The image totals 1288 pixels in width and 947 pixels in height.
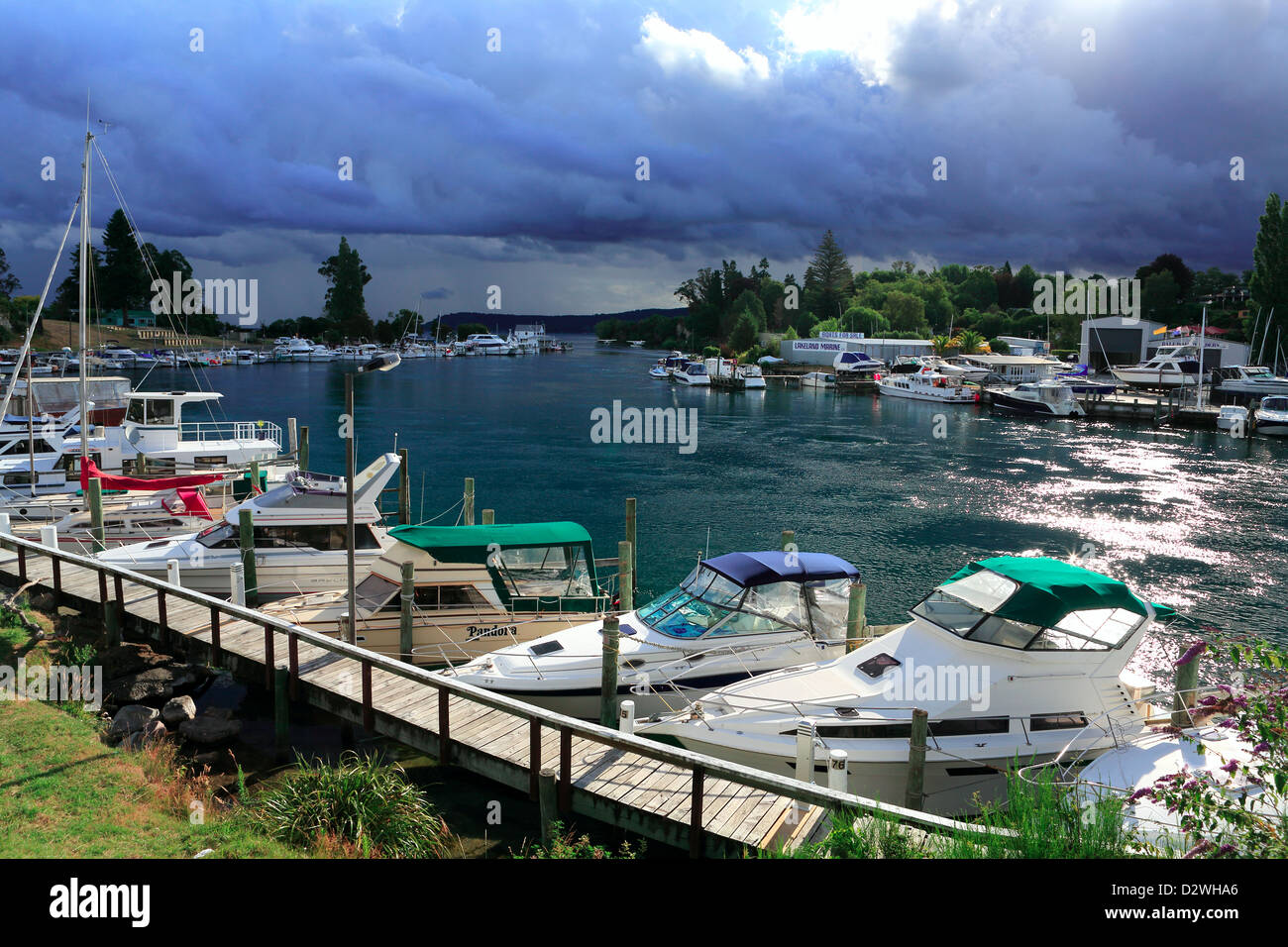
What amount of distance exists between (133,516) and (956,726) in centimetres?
2273

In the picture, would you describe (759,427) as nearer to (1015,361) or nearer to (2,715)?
(1015,361)

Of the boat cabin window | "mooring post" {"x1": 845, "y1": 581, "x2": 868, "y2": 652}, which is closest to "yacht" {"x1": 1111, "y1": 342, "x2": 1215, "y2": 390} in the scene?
"mooring post" {"x1": 845, "y1": 581, "x2": 868, "y2": 652}

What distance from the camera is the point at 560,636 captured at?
16.8 m

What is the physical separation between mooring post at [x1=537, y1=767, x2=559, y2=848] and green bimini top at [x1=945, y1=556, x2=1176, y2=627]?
7481mm

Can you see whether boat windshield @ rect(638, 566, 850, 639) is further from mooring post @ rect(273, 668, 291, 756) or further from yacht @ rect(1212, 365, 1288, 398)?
yacht @ rect(1212, 365, 1288, 398)

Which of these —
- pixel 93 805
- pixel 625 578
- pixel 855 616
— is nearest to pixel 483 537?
pixel 625 578

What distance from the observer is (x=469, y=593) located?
18.4 metres

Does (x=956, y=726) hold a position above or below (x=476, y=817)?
above

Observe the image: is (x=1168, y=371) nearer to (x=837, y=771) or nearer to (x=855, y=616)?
(x=855, y=616)

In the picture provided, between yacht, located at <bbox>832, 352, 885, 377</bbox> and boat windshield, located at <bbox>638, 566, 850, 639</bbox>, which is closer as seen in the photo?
boat windshield, located at <bbox>638, 566, 850, 639</bbox>

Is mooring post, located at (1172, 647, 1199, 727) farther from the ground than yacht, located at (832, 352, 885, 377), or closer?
closer

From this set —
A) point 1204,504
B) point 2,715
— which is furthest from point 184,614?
point 1204,504

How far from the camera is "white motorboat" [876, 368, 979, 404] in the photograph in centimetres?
9569

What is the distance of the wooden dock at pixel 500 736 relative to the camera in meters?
10.8
